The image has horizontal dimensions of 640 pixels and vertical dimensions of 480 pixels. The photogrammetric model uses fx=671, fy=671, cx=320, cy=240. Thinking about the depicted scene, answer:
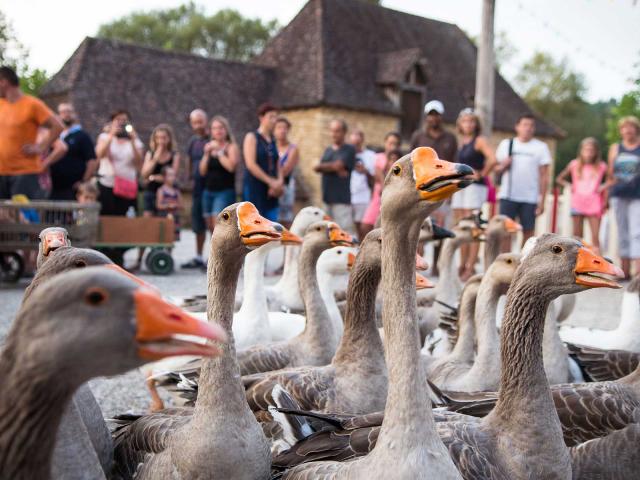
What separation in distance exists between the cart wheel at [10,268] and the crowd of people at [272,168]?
824mm

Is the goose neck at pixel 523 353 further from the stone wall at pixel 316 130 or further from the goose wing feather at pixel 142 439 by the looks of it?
the stone wall at pixel 316 130

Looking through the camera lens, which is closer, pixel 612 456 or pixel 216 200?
pixel 612 456

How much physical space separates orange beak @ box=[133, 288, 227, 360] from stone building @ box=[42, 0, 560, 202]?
79.9 feet

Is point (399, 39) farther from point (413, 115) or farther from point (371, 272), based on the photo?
point (371, 272)

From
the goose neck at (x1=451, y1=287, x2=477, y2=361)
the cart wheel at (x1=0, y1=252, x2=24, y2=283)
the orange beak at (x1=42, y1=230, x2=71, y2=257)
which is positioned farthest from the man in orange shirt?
the goose neck at (x1=451, y1=287, x2=477, y2=361)

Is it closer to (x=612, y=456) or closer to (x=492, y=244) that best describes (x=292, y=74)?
(x=492, y=244)

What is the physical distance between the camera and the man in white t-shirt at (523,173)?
855cm

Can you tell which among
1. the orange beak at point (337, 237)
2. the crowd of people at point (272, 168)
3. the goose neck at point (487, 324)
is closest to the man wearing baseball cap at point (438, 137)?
the crowd of people at point (272, 168)

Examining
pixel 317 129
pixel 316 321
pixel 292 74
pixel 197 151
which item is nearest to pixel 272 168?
pixel 197 151

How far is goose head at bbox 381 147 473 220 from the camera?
225cm

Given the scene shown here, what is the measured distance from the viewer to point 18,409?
4.58 ft

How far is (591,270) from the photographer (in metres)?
2.87

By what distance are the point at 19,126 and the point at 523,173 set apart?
619 cm

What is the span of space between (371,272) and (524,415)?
3.90 ft
